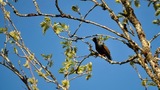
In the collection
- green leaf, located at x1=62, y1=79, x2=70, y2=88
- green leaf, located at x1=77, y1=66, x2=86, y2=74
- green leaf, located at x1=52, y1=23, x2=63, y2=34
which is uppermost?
green leaf, located at x1=52, y1=23, x2=63, y2=34

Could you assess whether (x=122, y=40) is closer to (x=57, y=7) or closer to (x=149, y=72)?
(x=149, y=72)

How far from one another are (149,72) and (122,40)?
0.74 metres

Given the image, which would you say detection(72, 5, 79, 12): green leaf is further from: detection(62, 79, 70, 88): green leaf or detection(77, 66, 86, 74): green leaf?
detection(62, 79, 70, 88): green leaf

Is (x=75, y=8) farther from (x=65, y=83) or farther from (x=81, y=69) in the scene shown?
(x=65, y=83)

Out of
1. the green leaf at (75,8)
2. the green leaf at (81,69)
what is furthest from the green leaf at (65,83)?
the green leaf at (75,8)

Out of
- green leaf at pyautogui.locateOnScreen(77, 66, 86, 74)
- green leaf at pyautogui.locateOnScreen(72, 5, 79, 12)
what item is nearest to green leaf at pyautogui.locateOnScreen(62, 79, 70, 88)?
green leaf at pyautogui.locateOnScreen(77, 66, 86, 74)

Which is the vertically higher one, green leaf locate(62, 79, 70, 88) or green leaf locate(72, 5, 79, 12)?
green leaf locate(72, 5, 79, 12)

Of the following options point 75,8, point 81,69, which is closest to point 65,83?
point 81,69

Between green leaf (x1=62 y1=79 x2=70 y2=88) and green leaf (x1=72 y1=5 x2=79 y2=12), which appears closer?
green leaf (x1=62 y1=79 x2=70 y2=88)

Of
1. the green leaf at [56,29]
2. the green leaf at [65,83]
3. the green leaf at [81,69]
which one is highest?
the green leaf at [56,29]

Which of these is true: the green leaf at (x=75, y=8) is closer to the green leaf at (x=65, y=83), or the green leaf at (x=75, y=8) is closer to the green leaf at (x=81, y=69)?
the green leaf at (x=81, y=69)

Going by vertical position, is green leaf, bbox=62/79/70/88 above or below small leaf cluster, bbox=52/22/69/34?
below

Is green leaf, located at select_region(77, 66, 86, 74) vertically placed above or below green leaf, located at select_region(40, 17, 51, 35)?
below

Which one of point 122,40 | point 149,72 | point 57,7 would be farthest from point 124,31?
point 57,7
